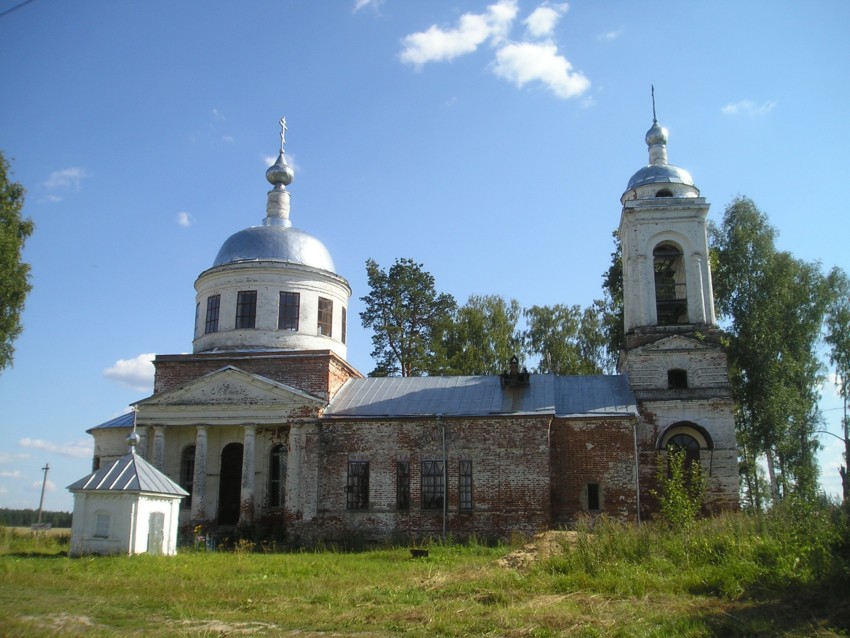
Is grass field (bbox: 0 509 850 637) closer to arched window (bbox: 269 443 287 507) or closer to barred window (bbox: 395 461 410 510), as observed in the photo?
barred window (bbox: 395 461 410 510)

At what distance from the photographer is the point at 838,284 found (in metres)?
25.5

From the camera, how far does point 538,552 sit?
13766 millimetres

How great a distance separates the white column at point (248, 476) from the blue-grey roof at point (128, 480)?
279 cm

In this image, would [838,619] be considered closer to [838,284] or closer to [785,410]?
[785,410]

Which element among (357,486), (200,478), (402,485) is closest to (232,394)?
(200,478)

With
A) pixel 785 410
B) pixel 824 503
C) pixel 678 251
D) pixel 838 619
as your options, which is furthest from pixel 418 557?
pixel 785 410

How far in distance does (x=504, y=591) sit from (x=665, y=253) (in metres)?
14.6

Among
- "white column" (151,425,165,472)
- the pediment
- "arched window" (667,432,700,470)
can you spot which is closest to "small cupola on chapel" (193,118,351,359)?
the pediment

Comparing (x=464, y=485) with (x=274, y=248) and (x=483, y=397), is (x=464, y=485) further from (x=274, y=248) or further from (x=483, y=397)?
(x=274, y=248)

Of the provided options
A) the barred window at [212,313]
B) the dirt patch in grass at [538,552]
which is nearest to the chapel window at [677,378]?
the dirt patch in grass at [538,552]

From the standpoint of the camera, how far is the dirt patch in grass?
1284 cm

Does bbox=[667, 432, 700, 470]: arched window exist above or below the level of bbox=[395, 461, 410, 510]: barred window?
above

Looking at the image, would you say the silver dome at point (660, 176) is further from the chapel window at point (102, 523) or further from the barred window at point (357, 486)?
the chapel window at point (102, 523)

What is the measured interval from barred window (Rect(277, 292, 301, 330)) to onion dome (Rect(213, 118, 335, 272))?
109cm
